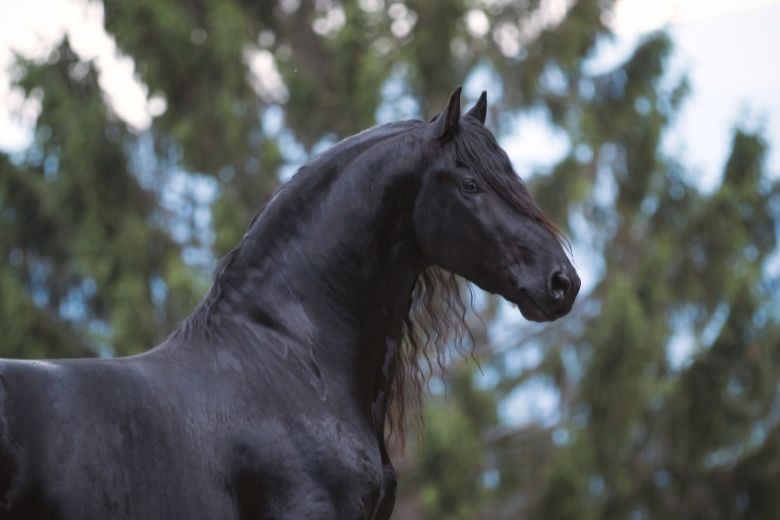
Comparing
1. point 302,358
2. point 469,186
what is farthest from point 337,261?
point 469,186

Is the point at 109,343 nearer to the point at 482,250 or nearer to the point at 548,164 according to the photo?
the point at 548,164

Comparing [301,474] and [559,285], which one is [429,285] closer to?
[559,285]

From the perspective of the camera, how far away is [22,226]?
16.4 metres

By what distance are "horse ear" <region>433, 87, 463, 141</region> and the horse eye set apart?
15 centimetres

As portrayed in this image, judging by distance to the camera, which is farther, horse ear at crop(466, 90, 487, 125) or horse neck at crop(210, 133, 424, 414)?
horse ear at crop(466, 90, 487, 125)

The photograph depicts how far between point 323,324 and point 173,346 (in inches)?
16.2

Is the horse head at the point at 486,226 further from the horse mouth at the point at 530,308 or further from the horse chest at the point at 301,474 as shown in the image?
the horse chest at the point at 301,474

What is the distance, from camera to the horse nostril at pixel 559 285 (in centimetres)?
378

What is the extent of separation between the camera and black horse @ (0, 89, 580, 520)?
3426 millimetres

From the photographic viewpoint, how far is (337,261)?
3943 millimetres

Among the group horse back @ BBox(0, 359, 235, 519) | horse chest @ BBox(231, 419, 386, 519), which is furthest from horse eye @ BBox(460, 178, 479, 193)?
horse back @ BBox(0, 359, 235, 519)

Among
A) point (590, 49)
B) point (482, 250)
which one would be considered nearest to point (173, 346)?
point (482, 250)

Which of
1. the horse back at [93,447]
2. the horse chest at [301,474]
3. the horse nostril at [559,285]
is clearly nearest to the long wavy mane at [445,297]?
the horse nostril at [559,285]

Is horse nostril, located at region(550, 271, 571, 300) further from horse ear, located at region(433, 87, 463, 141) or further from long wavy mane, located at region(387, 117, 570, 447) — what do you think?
horse ear, located at region(433, 87, 463, 141)
